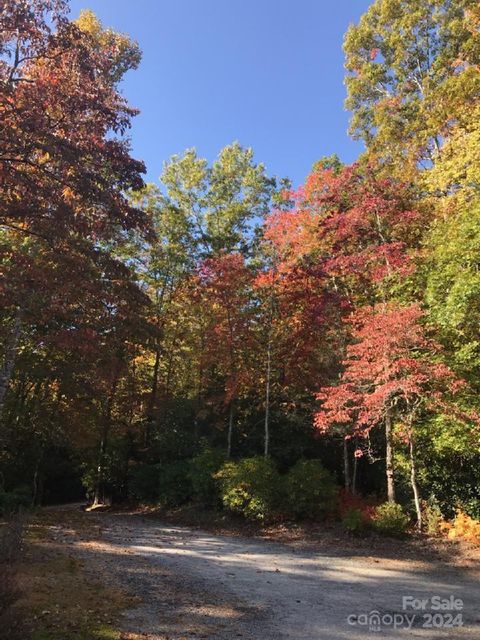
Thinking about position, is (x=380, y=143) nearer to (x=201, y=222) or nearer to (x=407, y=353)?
(x=201, y=222)

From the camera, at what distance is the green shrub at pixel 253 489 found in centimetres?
1231

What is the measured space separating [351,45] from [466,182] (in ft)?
45.2

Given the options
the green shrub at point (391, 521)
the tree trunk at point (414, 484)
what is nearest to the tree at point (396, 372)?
the tree trunk at point (414, 484)

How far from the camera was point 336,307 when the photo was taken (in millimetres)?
14977

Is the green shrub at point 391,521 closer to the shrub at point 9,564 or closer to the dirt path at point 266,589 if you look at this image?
the dirt path at point 266,589

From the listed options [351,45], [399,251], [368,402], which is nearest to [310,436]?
[368,402]

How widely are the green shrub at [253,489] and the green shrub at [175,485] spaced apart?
287 cm

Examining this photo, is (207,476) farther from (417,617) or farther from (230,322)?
(417,617)

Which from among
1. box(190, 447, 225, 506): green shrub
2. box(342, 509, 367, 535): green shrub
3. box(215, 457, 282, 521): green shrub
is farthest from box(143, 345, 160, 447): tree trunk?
box(342, 509, 367, 535): green shrub

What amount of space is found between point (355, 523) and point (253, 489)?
307 cm

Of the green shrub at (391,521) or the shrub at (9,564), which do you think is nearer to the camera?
the shrub at (9,564)

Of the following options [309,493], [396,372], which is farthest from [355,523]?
[396,372]

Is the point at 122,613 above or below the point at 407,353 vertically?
below

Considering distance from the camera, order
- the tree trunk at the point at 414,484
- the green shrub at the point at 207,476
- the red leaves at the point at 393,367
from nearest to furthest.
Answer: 1. the red leaves at the point at 393,367
2. the tree trunk at the point at 414,484
3. the green shrub at the point at 207,476
